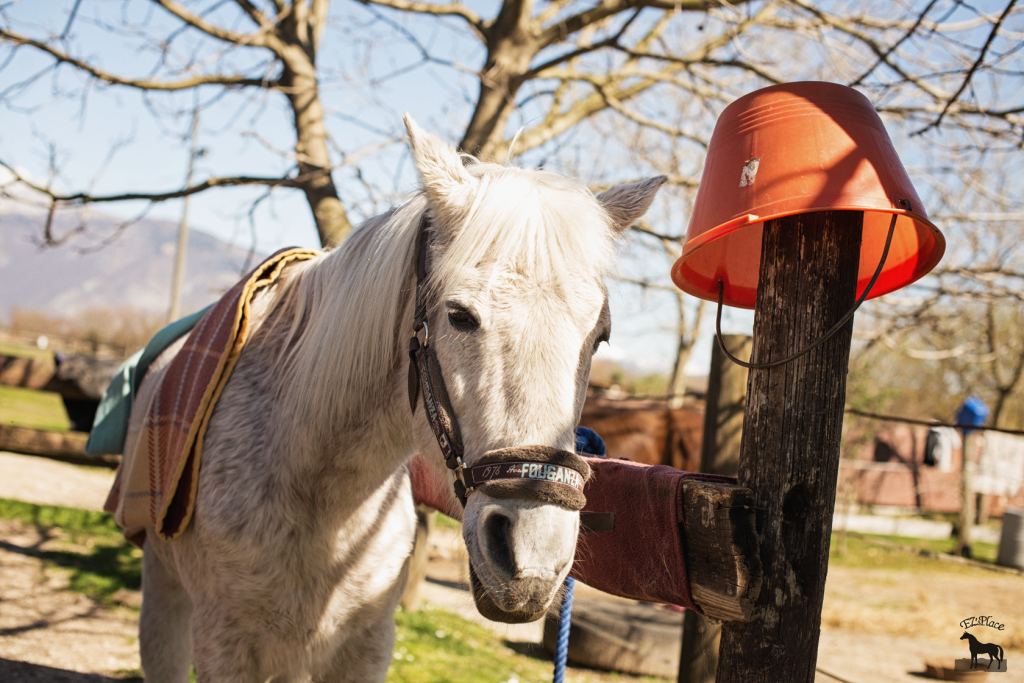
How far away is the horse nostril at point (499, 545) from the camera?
3.85 feet

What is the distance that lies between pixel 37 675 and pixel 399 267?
10.4 feet

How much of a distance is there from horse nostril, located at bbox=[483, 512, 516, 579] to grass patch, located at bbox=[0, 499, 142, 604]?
13.2ft

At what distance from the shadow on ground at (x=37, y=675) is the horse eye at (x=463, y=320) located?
3.27 m

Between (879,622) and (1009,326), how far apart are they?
12.1 metres

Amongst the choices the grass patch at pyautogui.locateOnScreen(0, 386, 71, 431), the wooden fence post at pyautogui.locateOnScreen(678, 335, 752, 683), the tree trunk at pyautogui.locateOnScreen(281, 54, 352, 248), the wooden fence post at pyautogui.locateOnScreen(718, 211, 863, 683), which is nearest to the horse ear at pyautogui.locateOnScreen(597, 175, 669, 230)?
the wooden fence post at pyautogui.locateOnScreen(718, 211, 863, 683)

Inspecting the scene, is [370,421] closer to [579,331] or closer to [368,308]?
[368,308]

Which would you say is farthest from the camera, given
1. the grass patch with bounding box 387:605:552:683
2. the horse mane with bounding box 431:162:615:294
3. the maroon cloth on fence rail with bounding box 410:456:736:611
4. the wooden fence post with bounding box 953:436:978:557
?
the wooden fence post with bounding box 953:436:978:557

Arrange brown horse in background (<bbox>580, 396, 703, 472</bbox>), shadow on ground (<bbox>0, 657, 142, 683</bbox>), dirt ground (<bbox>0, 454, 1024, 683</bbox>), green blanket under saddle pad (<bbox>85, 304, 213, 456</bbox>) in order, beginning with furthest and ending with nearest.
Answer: brown horse in background (<bbox>580, 396, 703, 472</bbox>)
dirt ground (<bbox>0, 454, 1024, 683</bbox>)
shadow on ground (<bbox>0, 657, 142, 683</bbox>)
green blanket under saddle pad (<bbox>85, 304, 213, 456</bbox>)

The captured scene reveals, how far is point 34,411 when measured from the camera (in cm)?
1458

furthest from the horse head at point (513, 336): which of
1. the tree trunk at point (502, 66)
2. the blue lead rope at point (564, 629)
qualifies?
the tree trunk at point (502, 66)

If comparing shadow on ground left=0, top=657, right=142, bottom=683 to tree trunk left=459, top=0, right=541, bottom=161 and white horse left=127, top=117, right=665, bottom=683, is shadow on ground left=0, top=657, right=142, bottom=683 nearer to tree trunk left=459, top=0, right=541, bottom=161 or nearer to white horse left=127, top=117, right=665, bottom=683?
white horse left=127, top=117, right=665, bottom=683

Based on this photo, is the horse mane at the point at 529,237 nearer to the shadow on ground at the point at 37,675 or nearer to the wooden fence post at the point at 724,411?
the wooden fence post at the point at 724,411

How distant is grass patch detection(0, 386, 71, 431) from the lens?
1201cm

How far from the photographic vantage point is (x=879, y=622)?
633 cm
